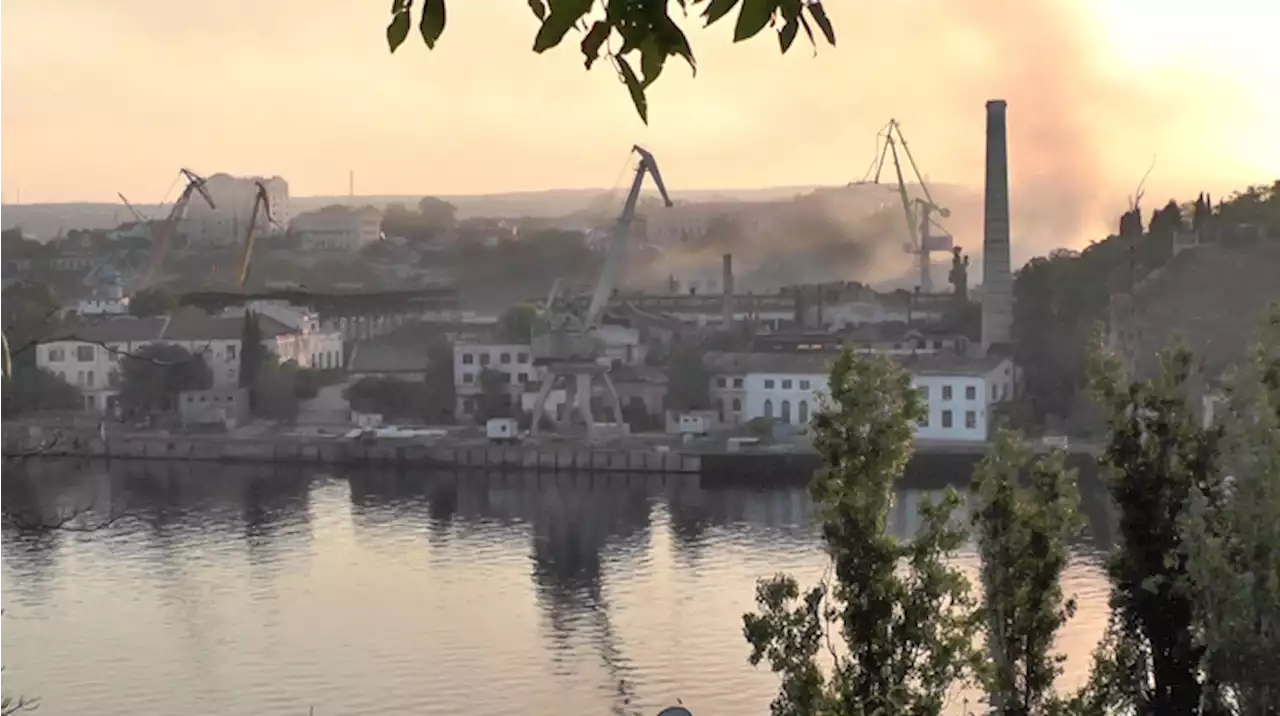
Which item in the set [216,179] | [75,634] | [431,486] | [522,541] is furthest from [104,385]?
[216,179]

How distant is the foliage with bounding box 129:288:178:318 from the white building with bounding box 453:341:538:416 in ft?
9.94

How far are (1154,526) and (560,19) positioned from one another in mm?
1852

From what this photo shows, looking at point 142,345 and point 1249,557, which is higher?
point 142,345

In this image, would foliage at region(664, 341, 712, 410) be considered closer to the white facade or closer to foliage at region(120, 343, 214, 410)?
the white facade

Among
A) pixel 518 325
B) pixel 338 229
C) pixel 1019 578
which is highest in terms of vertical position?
pixel 338 229

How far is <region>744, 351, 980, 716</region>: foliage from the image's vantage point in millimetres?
1895

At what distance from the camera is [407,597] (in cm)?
527

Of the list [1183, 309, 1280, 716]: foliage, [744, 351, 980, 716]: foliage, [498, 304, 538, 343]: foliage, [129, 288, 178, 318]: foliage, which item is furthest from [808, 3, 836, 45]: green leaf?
[129, 288, 178, 318]: foliage

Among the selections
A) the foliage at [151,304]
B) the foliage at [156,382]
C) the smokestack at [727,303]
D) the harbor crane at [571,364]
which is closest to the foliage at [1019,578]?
the harbor crane at [571,364]

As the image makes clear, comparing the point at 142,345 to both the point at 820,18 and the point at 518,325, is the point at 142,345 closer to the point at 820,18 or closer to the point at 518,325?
the point at 518,325

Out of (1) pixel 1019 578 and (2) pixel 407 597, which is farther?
(2) pixel 407 597

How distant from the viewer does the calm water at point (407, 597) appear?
4.23 meters

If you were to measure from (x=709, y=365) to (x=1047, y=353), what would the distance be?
5.78 feet

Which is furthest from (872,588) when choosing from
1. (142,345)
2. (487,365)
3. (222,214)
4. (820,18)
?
(222,214)
